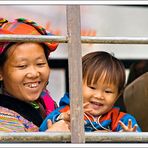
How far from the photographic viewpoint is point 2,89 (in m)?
2.67

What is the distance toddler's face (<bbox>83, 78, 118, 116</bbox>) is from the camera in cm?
262

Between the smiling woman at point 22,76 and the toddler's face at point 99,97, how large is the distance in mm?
160

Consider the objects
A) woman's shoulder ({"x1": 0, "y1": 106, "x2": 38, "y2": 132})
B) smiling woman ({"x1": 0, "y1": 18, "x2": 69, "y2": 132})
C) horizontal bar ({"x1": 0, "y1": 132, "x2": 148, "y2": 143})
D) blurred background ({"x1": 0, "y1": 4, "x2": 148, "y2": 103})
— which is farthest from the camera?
blurred background ({"x1": 0, "y1": 4, "x2": 148, "y2": 103})

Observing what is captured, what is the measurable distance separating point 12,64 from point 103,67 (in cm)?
34

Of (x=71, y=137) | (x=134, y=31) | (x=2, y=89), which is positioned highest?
(x=134, y=31)

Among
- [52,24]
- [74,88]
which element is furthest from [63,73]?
[74,88]

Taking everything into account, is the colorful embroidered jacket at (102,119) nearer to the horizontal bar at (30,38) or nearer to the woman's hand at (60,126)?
the woman's hand at (60,126)

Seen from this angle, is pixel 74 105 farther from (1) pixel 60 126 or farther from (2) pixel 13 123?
(2) pixel 13 123

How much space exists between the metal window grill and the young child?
1.60 feet

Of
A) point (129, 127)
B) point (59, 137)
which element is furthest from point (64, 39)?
point (129, 127)

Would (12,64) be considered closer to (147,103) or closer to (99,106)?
(99,106)

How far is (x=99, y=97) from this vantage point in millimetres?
2621

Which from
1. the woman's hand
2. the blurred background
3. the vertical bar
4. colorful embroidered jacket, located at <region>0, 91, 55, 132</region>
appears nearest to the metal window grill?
the vertical bar

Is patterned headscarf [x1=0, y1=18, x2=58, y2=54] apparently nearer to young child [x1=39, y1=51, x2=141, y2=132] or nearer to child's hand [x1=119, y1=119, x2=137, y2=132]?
young child [x1=39, y1=51, x2=141, y2=132]
